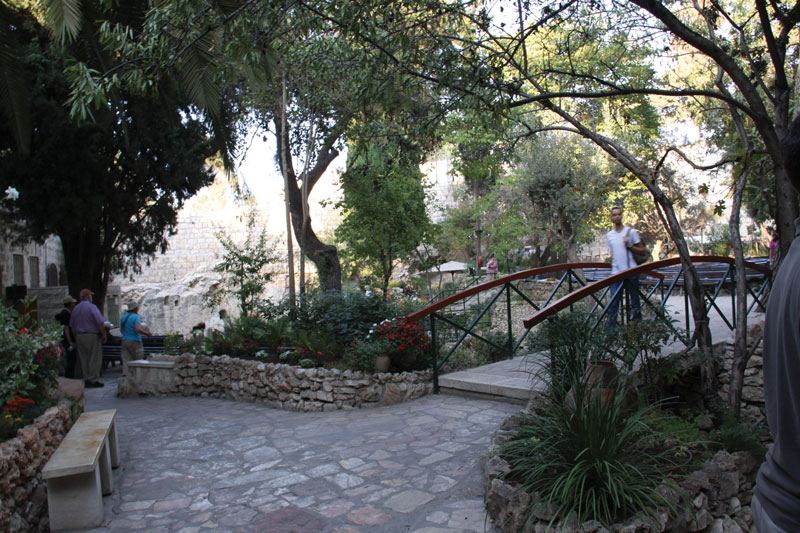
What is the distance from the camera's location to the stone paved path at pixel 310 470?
3.75 m

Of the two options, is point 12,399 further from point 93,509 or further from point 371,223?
point 371,223

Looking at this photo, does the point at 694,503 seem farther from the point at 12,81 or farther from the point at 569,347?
the point at 12,81

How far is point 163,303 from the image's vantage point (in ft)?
68.0

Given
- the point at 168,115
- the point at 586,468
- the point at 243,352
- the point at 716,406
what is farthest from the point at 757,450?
the point at 168,115

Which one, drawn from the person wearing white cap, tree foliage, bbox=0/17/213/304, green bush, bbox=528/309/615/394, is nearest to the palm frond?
tree foliage, bbox=0/17/213/304

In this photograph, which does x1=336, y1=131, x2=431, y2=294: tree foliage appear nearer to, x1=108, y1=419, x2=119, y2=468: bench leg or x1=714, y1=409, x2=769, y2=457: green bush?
x1=108, y1=419, x2=119, y2=468: bench leg

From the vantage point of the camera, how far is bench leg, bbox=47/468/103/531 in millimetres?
3768

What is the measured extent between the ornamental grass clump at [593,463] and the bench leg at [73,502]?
9.30 feet

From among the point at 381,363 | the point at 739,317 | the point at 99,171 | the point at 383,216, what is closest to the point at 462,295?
the point at 381,363

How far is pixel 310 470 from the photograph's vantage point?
4688 mm

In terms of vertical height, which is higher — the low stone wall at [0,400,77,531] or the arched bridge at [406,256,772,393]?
Result: the arched bridge at [406,256,772,393]

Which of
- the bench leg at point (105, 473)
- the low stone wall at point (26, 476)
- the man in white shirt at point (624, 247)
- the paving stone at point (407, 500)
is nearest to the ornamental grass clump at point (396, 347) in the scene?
the man in white shirt at point (624, 247)

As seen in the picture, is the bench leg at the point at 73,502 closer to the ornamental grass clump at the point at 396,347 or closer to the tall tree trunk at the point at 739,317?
the ornamental grass clump at the point at 396,347

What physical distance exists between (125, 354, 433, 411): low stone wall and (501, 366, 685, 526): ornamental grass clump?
302 centimetres
